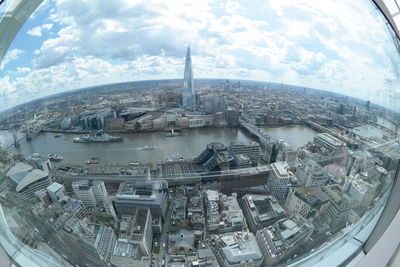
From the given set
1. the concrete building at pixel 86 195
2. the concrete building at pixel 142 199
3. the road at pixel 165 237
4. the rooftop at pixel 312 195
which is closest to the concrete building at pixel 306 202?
the rooftop at pixel 312 195

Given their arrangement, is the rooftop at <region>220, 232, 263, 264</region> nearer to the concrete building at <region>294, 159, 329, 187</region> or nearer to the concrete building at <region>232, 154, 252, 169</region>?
the concrete building at <region>294, 159, 329, 187</region>

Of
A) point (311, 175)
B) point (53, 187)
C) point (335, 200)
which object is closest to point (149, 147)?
point (53, 187)

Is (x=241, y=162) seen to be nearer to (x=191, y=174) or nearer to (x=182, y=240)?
(x=191, y=174)

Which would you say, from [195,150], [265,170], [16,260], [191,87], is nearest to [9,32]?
[16,260]

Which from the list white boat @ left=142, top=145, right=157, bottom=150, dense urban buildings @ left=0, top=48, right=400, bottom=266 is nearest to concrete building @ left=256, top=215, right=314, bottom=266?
dense urban buildings @ left=0, top=48, right=400, bottom=266

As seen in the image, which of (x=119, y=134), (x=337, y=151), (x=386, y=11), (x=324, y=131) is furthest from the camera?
(x=119, y=134)

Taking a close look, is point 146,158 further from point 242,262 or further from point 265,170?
point 242,262

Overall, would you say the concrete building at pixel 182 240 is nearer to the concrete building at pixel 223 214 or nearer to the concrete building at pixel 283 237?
the concrete building at pixel 223 214
